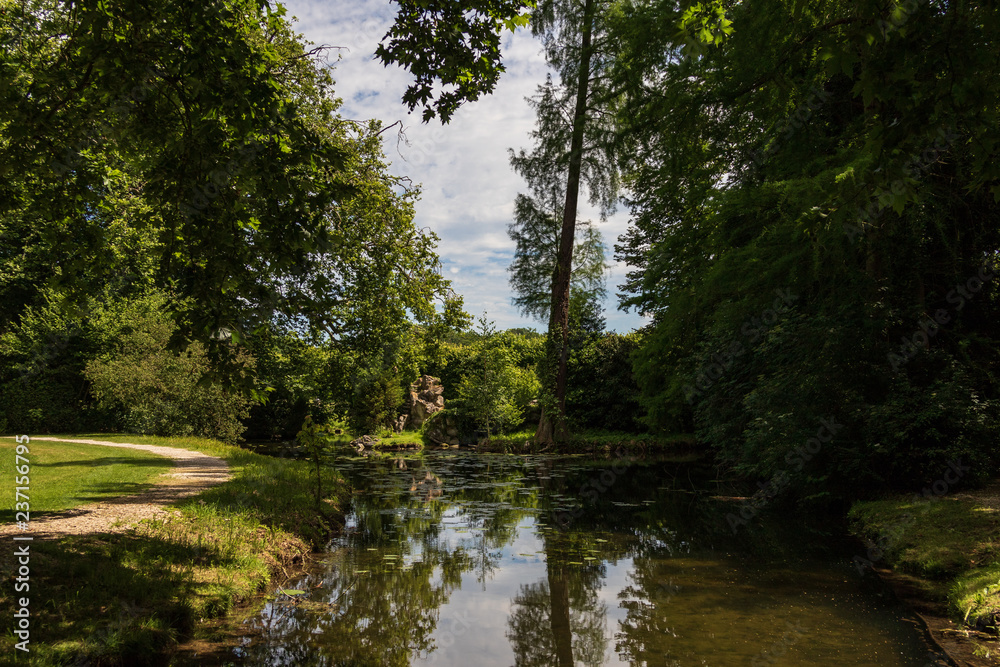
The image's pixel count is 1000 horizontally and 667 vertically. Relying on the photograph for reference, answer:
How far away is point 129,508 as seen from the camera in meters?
6.52

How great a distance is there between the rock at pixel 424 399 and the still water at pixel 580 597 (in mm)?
19748

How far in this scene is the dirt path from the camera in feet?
17.7

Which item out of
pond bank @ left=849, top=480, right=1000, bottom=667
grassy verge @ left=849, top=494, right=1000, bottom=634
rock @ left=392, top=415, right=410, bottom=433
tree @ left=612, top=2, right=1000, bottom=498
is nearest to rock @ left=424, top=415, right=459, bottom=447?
rock @ left=392, top=415, right=410, bottom=433

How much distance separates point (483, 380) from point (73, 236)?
19.2 meters

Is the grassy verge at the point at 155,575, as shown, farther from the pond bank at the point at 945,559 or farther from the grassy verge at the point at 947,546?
the grassy verge at the point at 947,546

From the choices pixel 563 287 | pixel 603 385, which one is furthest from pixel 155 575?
pixel 603 385

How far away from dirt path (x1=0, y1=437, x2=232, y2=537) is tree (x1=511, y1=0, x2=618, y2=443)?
1297cm

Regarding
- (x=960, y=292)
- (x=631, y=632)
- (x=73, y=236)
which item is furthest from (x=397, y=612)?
(x=960, y=292)

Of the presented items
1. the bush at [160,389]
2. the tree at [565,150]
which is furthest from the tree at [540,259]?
the bush at [160,389]

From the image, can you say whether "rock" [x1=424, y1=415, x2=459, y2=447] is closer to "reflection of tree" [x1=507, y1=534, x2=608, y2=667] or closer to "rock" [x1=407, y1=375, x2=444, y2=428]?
"rock" [x1=407, y1=375, x2=444, y2=428]

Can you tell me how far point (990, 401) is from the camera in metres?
7.68

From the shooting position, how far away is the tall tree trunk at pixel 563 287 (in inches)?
797

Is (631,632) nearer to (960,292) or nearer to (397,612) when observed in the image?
(397,612)

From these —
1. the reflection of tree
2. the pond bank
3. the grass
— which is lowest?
the reflection of tree
